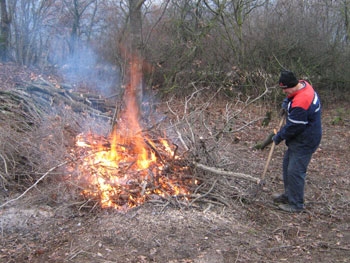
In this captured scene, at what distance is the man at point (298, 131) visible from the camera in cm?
465

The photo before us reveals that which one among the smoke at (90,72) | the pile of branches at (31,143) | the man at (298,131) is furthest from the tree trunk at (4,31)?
the man at (298,131)

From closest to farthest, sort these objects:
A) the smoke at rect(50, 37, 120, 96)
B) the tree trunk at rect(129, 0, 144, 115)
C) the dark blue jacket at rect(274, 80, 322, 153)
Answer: the dark blue jacket at rect(274, 80, 322, 153) < the tree trunk at rect(129, 0, 144, 115) < the smoke at rect(50, 37, 120, 96)

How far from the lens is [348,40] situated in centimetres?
1262

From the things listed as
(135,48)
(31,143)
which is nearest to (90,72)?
(135,48)

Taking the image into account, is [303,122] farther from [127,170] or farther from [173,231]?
[127,170]

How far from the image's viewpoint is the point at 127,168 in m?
5.09

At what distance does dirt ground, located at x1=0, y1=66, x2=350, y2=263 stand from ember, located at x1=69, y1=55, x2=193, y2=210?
21 centimetres

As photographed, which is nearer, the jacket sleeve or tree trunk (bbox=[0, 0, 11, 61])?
the jacket sleeve

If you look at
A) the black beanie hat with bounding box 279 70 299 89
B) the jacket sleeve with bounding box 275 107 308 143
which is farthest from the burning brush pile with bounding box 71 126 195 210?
the black beanie hat with bounding box 279 70 299 89

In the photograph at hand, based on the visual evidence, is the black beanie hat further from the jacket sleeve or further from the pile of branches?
the pile of branches

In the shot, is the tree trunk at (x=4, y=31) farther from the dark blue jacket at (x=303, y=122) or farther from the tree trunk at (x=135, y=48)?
the dark blue jacket at (x=303, y=122)

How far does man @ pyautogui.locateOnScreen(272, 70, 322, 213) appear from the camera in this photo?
4.65 m

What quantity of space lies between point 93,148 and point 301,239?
10.1ft

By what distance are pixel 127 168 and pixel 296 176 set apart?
228cm
